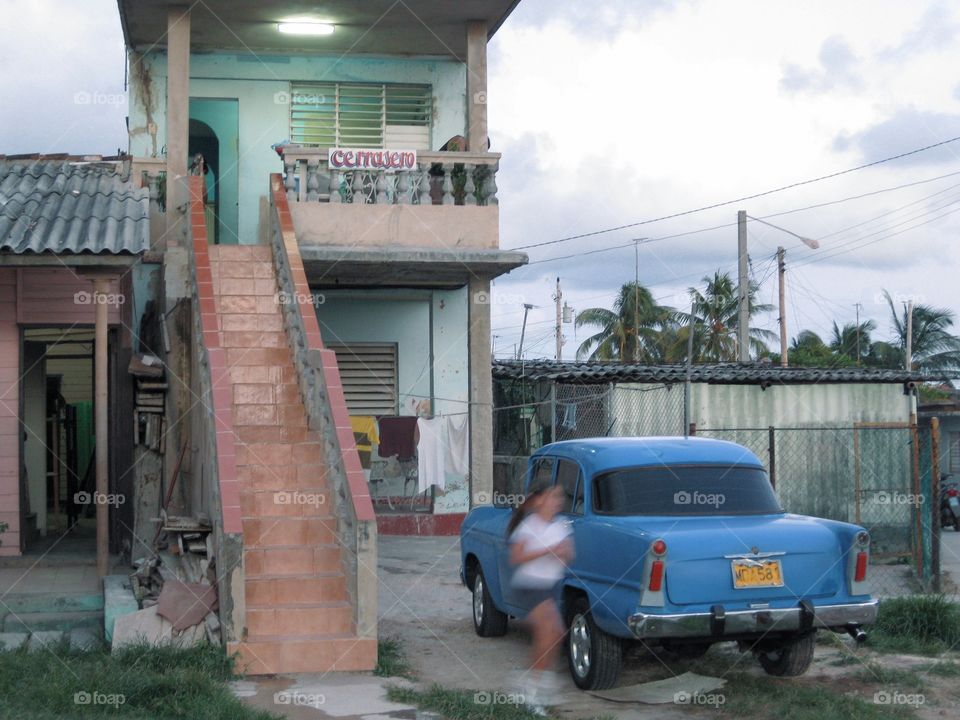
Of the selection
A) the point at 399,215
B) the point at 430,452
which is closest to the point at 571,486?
the point at 399,215

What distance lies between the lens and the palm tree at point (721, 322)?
3872cm

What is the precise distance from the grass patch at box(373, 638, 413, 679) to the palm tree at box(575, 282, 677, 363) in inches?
1222

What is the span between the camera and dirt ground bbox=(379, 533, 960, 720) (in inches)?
310

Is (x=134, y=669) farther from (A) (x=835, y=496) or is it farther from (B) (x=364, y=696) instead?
(A) (x=835, y=496)

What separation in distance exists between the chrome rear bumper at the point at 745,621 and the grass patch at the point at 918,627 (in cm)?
189

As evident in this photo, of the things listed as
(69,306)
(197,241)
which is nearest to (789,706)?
(197,241)

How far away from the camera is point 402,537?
16.4 m

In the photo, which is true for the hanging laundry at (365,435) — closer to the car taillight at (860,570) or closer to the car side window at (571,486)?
the car side window at (571,486)

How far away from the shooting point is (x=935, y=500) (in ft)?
39.5

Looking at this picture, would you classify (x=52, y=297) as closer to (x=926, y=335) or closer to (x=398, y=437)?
(x=398, y=437)

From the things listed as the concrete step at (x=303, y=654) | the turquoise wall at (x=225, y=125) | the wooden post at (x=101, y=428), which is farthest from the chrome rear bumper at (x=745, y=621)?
the turquoise wall at (x=225, y=125)

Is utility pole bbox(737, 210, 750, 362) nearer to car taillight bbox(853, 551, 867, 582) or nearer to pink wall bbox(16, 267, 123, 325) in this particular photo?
pink wall bbox(16, 267, 123, 325)

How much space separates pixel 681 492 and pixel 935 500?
16.0 ft

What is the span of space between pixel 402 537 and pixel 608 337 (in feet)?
83.6
